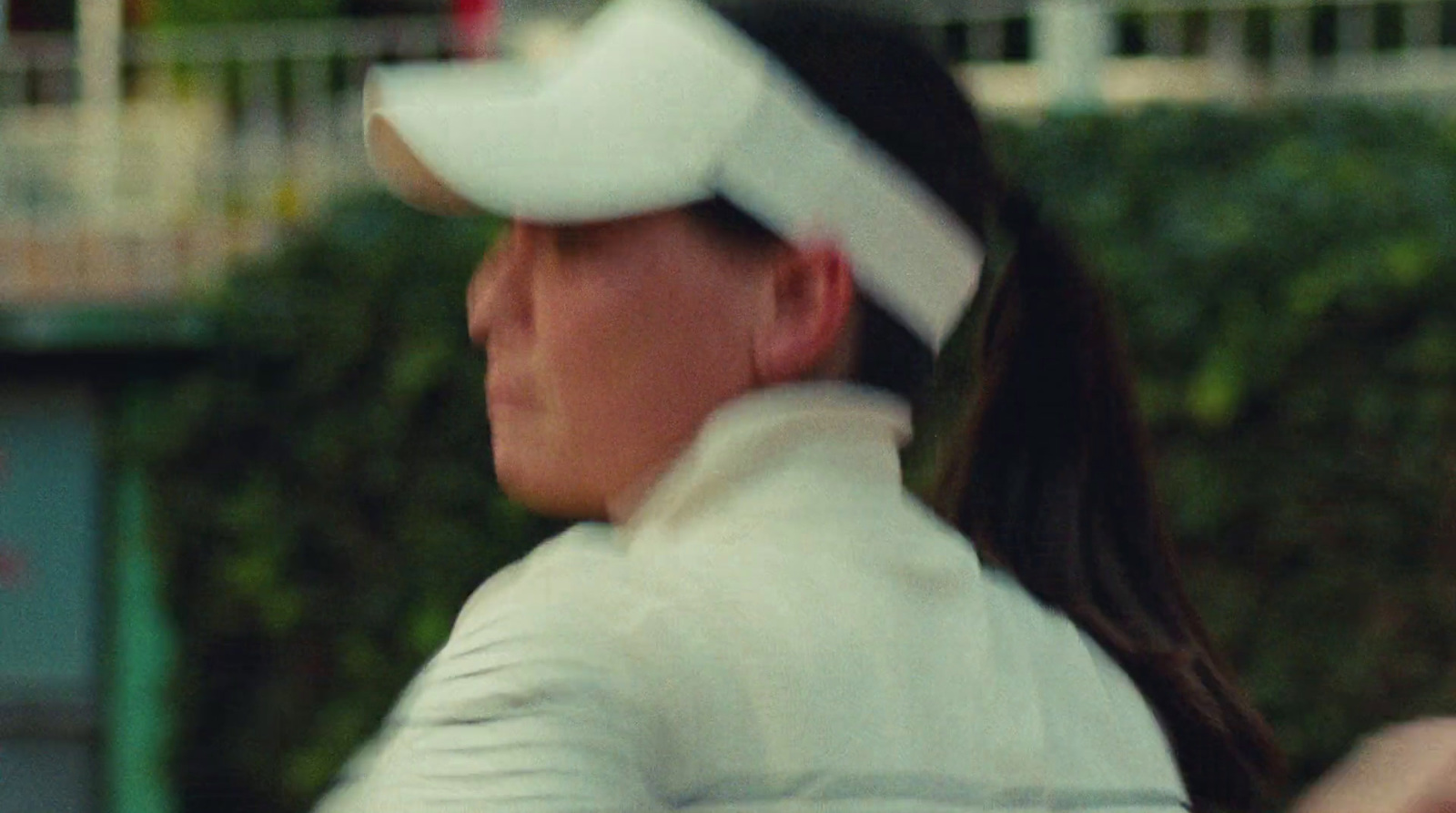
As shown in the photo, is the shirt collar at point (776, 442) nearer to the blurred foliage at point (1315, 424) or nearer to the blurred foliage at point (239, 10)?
the blurred foliage at point (1315, 424)

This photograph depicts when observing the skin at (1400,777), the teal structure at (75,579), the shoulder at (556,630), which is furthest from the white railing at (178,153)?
the skin at (1400,777)

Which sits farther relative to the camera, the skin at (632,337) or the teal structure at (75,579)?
the teal structure at (75,579)

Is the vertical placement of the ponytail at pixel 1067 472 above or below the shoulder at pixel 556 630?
below

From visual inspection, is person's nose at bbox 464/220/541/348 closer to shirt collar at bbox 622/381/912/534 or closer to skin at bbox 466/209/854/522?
skin at bbox 466/209/854/522

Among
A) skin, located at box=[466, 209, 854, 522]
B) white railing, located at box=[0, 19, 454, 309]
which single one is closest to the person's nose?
skin, located at box=[466, 209, 854, 522]

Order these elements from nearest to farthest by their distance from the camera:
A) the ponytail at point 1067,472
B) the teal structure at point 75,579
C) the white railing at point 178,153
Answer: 1. the ponytail at point 1067,472
2. the teal structure at point 75,579
3. the white railing at point 178,153

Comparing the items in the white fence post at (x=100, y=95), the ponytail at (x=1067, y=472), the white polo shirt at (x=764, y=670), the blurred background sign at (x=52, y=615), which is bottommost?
the blurred background sign at (x=52, y=615)

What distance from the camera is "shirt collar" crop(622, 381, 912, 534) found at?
1271mm

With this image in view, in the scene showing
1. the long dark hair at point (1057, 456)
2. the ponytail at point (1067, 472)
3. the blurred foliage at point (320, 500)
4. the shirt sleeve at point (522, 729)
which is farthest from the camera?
the blurred foliage at point (320, 500)

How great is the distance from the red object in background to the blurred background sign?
1.71m

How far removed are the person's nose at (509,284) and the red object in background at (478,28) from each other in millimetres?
6521

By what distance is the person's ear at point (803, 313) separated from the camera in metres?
1.31

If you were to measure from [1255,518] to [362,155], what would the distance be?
120 inches

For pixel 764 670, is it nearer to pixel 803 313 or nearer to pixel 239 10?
pixel 803 313
